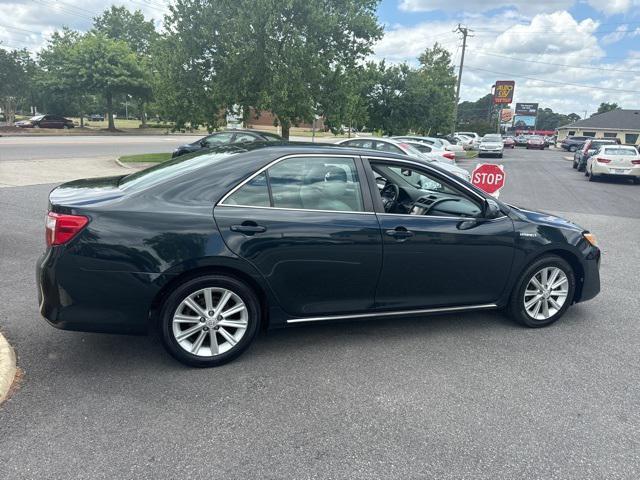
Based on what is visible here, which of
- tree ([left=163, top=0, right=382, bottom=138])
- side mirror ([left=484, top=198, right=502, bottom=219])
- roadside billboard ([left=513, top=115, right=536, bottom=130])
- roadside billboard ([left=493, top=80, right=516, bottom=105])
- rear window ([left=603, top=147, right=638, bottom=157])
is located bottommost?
side mirror ([left=484, top=198, right=502, bottom=219])

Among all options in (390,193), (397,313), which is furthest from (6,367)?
(390,193)

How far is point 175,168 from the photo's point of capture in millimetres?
3848

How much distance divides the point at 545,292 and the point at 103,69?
46.6 meters

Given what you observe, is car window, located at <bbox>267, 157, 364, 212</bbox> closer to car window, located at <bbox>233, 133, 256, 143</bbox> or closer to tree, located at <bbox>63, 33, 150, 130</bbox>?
car window, located at <bbox>233, 133, 256, 143</bbox>

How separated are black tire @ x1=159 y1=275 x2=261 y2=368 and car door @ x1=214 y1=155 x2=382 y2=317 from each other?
0.20 meters

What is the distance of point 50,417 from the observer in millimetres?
2883

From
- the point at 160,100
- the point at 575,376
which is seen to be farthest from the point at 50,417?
the point at 160,100

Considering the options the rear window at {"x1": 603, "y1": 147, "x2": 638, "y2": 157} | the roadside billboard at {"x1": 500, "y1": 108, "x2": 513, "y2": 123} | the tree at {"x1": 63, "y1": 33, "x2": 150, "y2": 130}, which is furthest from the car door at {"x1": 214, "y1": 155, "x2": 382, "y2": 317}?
the roadside billboard at {"x1": 500, "y1": 108, "x2": 513, "y2": 123}

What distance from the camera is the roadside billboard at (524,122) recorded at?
109519mm

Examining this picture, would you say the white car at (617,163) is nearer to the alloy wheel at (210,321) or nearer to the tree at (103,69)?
the alloy wheel at (210,321)

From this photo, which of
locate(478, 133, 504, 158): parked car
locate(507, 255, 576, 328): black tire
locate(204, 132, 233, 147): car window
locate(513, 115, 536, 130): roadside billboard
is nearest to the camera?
locate(507, 255, 576, 328): black tire

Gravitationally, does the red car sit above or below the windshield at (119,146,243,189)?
above

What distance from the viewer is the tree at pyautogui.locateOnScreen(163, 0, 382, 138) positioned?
1655 centimetres

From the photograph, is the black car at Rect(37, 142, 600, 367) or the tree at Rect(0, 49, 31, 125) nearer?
the black car at Rect(37, 142, 600, 367)
